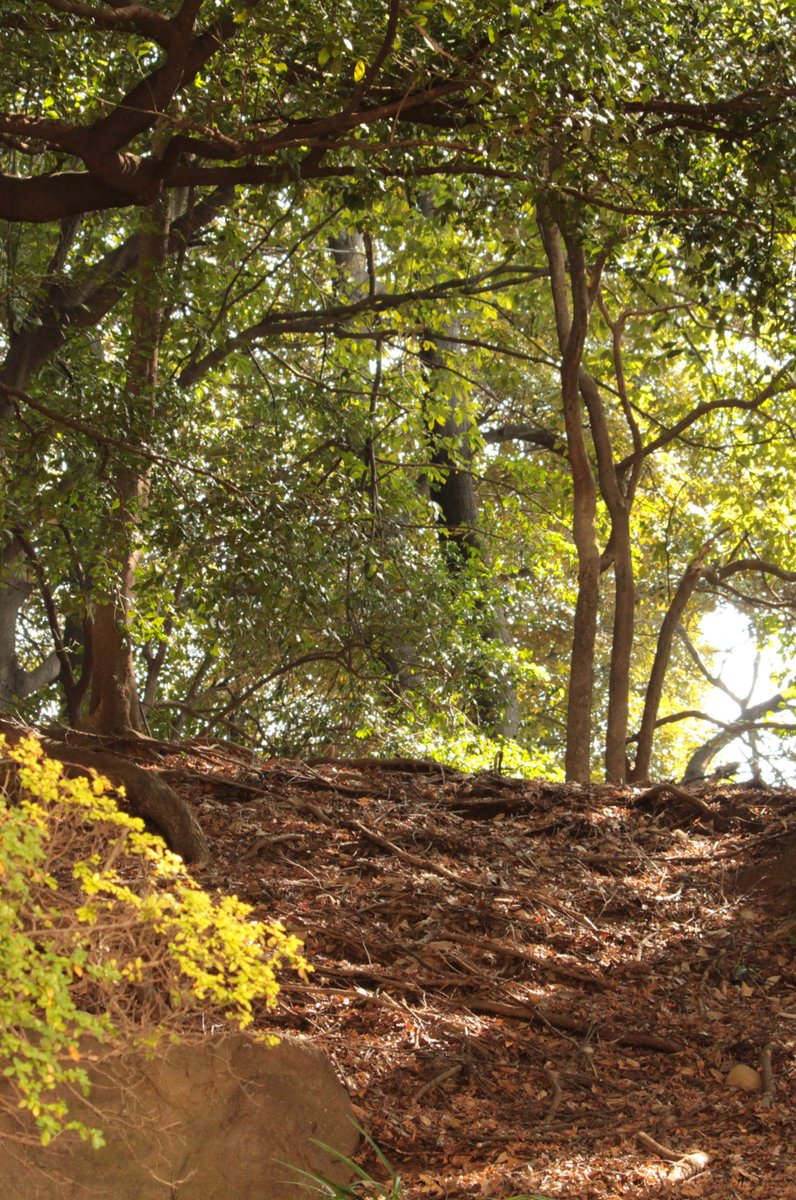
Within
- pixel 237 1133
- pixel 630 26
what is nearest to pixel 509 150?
pixel 630 26

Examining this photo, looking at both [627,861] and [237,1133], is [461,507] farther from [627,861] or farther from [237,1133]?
[237,1133]

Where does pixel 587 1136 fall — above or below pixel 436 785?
below

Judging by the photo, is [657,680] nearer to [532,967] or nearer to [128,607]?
[128,607]

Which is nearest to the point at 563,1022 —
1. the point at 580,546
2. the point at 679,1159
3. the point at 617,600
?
the point at 679,1159

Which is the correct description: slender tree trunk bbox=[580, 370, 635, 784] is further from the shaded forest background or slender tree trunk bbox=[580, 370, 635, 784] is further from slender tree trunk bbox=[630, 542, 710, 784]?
slender tree trunk bbox=[630, 542, 710, 784]

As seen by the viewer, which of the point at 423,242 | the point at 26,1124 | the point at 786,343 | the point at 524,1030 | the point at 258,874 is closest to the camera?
the point at 26,1124

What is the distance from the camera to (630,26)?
5988 millimetres

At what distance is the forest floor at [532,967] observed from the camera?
3.77 m

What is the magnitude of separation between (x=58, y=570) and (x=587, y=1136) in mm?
4932

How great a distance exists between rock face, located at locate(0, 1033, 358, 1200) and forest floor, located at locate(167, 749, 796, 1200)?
0.21 meters

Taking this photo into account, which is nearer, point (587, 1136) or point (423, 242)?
point (587, 1136)

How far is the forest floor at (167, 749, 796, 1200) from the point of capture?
377cm

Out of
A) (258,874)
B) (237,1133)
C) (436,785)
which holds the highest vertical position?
(436,785)

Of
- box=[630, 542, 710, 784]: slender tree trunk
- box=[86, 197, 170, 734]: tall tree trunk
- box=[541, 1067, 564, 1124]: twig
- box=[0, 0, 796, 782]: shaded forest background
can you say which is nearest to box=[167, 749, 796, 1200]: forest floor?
box=[541, 1067, 564, 1124]: twig
